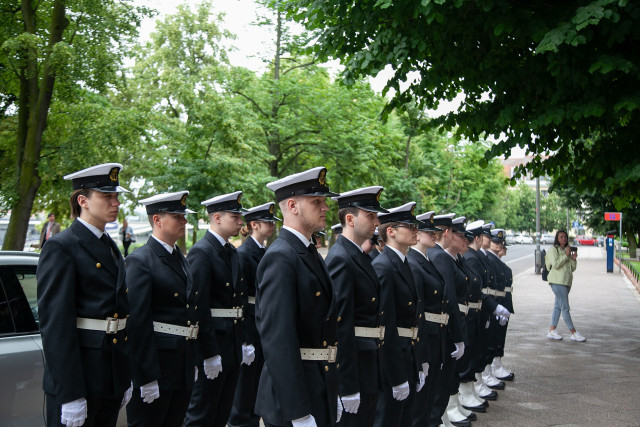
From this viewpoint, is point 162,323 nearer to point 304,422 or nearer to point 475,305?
point 304,422

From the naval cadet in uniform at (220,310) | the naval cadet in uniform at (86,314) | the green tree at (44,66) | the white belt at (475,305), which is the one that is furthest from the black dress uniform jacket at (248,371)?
the green tree at (44,66)

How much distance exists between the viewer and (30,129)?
15.2 meters

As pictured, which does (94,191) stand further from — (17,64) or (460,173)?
(460,173)

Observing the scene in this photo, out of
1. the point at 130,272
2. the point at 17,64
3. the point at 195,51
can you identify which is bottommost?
the point at 130,272

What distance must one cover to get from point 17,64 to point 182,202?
11.4 meters

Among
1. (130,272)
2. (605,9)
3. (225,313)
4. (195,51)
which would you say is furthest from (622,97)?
(195,51)

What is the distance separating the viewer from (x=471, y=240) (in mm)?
8523

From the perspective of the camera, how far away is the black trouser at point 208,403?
5.45 metres

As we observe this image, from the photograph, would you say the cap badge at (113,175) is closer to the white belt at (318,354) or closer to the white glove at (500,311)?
the white belt at (318,354)

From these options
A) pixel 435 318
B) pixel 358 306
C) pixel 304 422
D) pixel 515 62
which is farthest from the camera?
pixel 515 62

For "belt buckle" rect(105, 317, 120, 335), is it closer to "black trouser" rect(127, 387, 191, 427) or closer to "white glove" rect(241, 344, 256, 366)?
"black trouser" rect(127, 387, 191, 427)

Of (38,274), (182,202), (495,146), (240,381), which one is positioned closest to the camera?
(38,274)

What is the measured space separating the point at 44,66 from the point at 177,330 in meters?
11.8

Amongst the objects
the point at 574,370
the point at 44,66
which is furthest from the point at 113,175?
the point at 44,66
